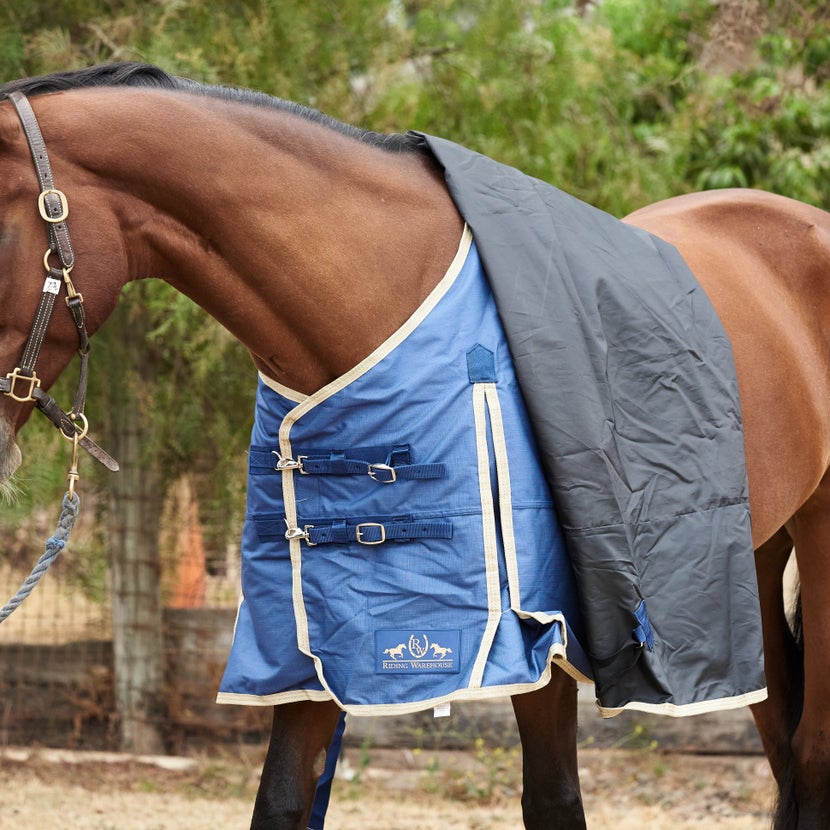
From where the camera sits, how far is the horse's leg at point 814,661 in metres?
3.08

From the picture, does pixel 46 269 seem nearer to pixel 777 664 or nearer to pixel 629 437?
pixel 629 437

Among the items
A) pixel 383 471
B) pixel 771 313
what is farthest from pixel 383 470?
pixel 771 313

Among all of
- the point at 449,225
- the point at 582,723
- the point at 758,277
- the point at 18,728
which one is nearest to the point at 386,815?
the point at 582,723

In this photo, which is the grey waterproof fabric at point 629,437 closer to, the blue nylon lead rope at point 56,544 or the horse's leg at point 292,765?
the horse's leg at point 292,765

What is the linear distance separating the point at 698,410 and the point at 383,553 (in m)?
0.72

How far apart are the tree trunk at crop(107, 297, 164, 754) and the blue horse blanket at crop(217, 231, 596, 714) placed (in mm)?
2960

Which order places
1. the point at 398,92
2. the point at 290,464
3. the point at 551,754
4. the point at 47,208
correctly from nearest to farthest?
the point at 47,208, the point at 290,464, the point at 551,754, the point at 398,92

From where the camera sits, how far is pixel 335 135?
2.10 m

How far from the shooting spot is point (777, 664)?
3.38 metres

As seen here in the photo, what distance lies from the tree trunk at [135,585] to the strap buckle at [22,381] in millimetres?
3036

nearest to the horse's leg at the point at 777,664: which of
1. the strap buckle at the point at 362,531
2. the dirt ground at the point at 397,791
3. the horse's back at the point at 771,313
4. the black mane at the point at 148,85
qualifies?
the horse's back at the point at 771,313

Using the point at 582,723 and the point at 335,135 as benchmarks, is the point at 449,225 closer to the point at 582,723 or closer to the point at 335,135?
the point at 335,135

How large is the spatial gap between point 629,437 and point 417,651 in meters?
0.58

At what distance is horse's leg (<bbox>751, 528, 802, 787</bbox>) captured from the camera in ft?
10.9
